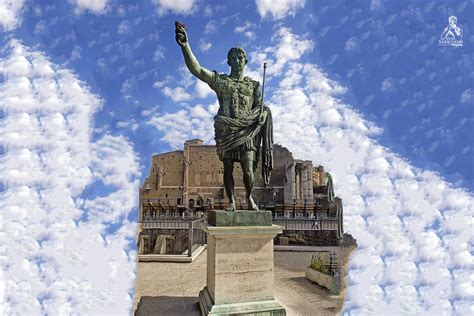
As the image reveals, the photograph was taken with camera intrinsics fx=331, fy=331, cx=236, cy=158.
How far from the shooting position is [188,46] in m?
3.98

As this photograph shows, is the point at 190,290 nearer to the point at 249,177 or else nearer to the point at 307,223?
the point at 249,177

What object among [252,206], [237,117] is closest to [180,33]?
[237,117]

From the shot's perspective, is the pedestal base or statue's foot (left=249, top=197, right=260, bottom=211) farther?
statue's foot (left=249, top=197, right=260, bottom=211)

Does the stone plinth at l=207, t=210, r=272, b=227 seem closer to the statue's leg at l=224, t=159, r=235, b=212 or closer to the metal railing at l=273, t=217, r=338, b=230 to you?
the statue's leg at l=224, t=159, r=235, b=212

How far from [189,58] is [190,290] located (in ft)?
12.7

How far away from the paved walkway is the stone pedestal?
595 millimetres

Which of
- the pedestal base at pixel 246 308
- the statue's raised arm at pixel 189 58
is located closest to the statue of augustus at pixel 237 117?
the statue's raised arm at pixel 189 58

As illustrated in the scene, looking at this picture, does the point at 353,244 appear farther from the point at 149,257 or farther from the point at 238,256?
the point at 238,256

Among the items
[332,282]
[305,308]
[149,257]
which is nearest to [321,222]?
[149,257]

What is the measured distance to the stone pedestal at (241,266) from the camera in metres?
3.64

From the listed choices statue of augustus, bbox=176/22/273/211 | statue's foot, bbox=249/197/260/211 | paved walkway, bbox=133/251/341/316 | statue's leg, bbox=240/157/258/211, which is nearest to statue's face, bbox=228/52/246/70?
statue of augustus, bbox=176/22/273/211

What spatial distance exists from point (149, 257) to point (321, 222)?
1275 cm

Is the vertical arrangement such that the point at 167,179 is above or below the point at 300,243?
above

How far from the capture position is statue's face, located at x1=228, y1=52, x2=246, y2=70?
4.16 m
